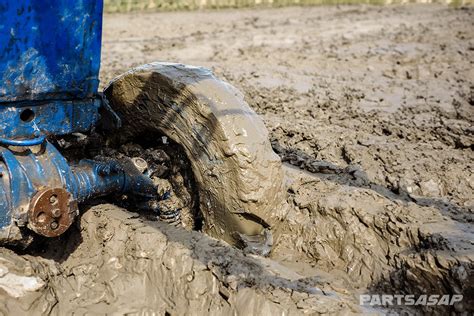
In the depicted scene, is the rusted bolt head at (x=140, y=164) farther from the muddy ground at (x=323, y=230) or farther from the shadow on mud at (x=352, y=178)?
the shadow on mud at (x=352, y=178)

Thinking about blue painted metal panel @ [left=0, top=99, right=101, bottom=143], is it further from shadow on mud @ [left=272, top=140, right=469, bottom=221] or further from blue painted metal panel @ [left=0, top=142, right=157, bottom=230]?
shadow on mud @ [left=272, top=140, right=469, bottom=221]

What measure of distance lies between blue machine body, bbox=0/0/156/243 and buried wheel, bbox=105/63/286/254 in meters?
0.41

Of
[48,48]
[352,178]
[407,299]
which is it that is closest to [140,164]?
[48,48]

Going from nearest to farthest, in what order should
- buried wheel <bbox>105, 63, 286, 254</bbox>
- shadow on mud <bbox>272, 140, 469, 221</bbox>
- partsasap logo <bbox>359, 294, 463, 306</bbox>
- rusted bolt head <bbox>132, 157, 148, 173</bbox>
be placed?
partsasap logo <bbox>359, 294, 463, 306</bbox>
buried wheel <bbox>105, 63, 286, 254</bbox>
rusted bolt head <bbox>132, 157, 148, 173</bbox>
shadow on mud <bbox>272, 140, 469, 221</bbox>

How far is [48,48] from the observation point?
7.86 feet

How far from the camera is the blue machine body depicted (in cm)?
228

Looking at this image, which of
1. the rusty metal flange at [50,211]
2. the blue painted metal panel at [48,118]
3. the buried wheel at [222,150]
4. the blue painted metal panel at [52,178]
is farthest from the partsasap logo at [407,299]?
the blue painted metal panel at [48,118]

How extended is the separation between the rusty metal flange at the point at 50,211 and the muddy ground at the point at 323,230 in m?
0.17

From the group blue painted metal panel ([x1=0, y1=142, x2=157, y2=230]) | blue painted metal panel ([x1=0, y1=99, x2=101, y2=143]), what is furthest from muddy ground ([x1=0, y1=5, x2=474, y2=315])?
blue painted metal panel ([x1=0, y1=99, x2=101, y2=143])

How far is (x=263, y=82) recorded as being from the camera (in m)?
5.78

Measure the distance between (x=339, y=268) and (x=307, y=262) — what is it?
180 millimetres

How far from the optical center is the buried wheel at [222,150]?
2701mm

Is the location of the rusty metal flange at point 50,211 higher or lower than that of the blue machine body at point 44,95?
→ lower

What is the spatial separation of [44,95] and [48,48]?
22 centimetres
